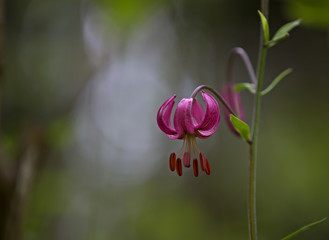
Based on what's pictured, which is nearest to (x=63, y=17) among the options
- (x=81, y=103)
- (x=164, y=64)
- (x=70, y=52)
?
(x=70, y=52)

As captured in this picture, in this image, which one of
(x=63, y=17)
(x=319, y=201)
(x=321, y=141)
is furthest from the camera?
(x=63, y=17)

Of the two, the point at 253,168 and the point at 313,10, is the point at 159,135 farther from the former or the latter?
the point at 253,168

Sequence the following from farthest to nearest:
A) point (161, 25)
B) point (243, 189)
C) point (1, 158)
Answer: point (161, 25) → point (243, 189) → point (1, 158)

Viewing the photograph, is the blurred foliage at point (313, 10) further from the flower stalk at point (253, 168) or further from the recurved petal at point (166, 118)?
the recurved petal at point (166, 118)

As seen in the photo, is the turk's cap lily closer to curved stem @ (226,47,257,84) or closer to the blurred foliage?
curved stem @ (226,47,257,84)

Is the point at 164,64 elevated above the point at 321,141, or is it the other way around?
the point at 164,64

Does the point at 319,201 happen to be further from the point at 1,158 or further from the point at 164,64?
the point at 164,64

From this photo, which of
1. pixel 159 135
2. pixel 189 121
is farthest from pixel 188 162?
pixel 159 135
